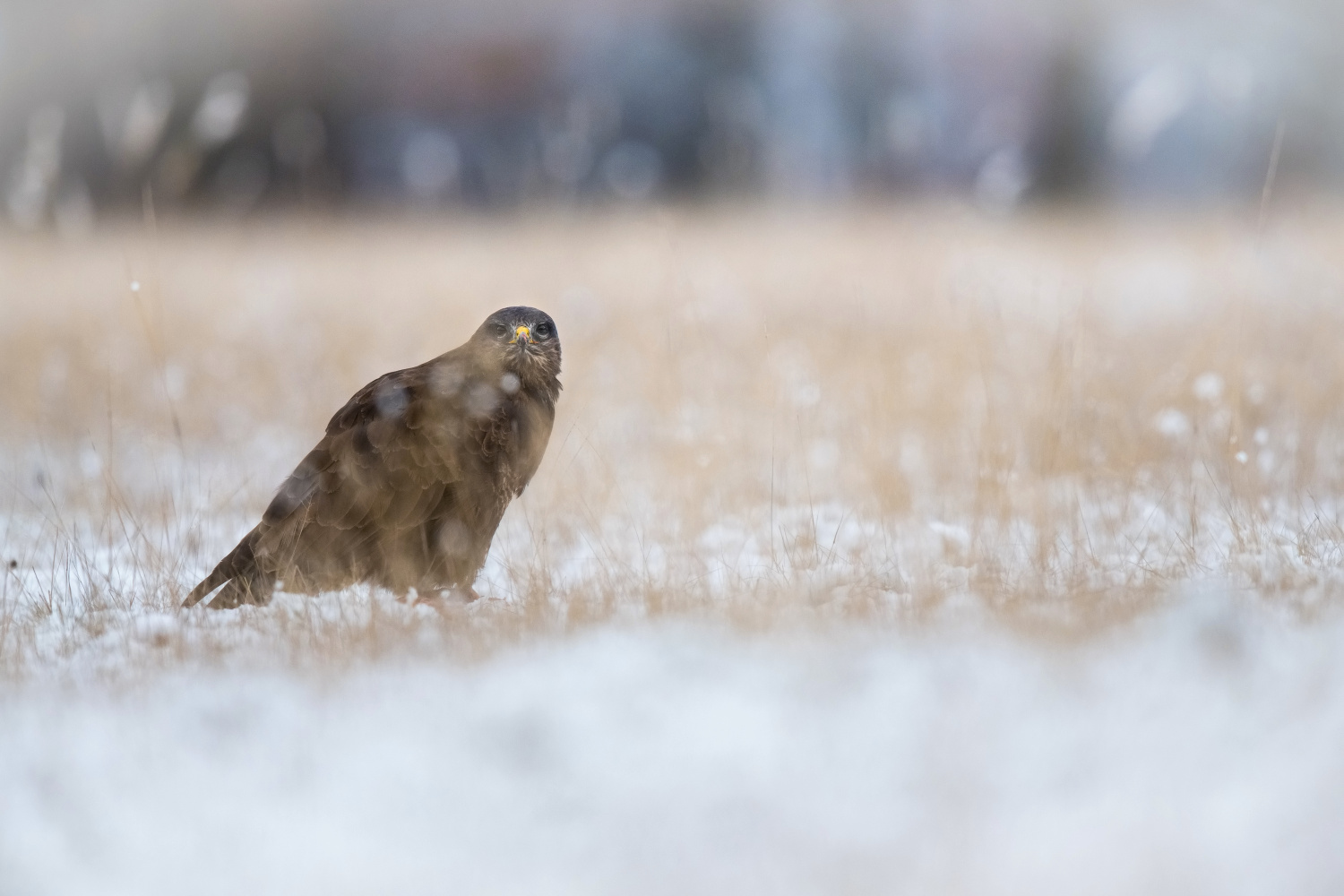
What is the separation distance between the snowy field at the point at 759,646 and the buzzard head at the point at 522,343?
1.55 feet

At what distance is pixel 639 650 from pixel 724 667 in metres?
0.22

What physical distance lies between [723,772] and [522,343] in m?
2.33

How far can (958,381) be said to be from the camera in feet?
18.3

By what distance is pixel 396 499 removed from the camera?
11.6 feet

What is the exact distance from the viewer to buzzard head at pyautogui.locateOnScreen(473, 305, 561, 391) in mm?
4008

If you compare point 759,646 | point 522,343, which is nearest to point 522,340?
point 522,343

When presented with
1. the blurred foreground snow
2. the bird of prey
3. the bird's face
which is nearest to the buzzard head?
→ the bird's face

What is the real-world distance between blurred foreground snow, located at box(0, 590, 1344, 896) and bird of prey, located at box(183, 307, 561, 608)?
0.89 m

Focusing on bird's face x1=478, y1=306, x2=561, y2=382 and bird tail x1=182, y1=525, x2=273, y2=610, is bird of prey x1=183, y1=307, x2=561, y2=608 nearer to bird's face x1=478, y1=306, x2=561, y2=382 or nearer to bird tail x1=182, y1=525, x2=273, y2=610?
bird tail x1=182, y1=525, x2=273, y2=610

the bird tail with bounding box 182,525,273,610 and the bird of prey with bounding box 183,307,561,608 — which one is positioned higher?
the bird of prey with bounding box 183,307,561,608

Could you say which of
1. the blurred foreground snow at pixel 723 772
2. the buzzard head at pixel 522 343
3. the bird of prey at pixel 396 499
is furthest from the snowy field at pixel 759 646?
the buzzard head at pixel 522 343

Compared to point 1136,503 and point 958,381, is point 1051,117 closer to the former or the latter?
point 958,381

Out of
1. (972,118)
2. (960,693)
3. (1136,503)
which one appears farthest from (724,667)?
(972,118)

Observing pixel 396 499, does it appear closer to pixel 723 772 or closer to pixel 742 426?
pixel 723 772
